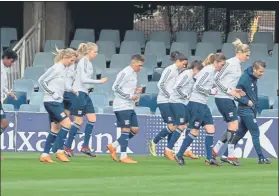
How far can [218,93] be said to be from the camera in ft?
60.6

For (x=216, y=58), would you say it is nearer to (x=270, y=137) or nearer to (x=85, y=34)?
(x=270, y=137)

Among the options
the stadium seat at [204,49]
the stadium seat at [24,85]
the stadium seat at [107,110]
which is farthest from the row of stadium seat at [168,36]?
the stadium seat at [107,110]

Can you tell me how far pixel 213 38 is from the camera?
27.9 metres

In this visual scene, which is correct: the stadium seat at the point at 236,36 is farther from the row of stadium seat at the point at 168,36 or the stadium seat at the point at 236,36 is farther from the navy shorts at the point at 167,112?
the navy shorts at the point at 167,112

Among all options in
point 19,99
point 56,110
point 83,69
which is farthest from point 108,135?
point 56,110

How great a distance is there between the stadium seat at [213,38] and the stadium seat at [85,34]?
271 centimetres

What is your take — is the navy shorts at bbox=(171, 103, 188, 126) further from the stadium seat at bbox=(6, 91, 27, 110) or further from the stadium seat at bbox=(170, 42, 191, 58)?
the stadium seat at bbox=(170, 42, 191, 58)

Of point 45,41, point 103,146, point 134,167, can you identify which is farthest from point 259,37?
point 134,167

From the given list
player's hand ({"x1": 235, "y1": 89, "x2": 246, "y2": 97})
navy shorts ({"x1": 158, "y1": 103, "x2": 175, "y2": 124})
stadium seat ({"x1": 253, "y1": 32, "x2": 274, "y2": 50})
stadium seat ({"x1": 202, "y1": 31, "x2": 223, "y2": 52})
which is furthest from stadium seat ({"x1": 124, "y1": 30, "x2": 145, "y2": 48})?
player's hand ({"x1": 235, "y1": 89, "x2": 246, "y2": 97})

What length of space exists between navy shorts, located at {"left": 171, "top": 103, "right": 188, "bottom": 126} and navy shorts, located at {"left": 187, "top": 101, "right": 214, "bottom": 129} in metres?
0.80

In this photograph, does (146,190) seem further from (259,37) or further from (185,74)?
(259,37)

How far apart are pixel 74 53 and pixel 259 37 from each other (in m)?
11.2

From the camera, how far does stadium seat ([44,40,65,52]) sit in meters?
27.2

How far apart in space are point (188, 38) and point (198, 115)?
10010 mm
